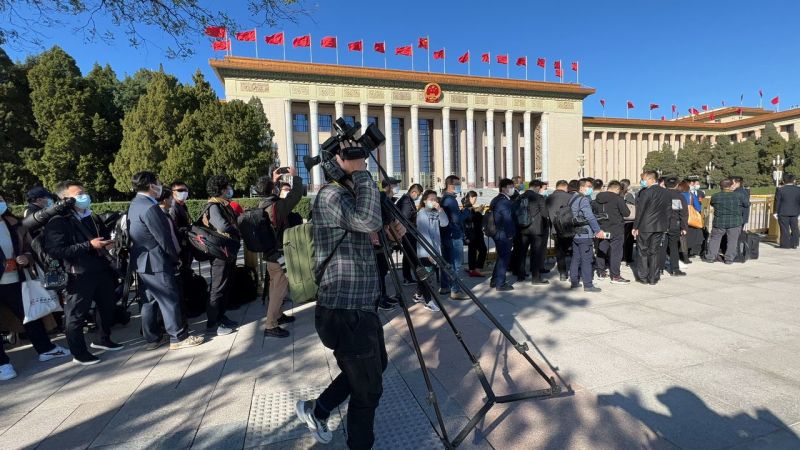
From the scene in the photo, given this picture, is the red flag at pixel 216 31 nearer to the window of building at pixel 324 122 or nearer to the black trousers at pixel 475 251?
the black trousers at pixel 475 251

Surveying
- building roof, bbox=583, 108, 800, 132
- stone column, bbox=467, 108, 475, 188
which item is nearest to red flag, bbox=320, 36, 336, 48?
stone column, bbox=467, 108, 475, 188

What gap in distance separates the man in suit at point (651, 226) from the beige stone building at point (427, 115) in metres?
36.1

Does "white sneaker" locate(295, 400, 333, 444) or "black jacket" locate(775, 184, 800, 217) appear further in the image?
"black jacket" locate(775, 184, 800, 217)

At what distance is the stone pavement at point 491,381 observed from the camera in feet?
8.75

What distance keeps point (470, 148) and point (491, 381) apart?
45.0 meters

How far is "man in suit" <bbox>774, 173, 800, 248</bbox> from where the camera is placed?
335 inches

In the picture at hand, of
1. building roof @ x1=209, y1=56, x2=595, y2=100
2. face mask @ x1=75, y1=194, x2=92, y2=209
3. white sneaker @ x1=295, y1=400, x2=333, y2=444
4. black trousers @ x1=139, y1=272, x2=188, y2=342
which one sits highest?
building roof @ x1=209, y1=56, x2=595, y2=100

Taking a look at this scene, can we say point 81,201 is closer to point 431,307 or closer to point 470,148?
point 431,307

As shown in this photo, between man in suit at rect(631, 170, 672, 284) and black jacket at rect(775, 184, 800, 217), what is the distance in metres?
4.45

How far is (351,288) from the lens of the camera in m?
2.24

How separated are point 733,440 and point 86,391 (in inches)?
200

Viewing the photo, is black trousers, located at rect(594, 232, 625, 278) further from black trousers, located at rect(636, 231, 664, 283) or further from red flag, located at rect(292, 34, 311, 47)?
red flag, located at rect(292, 34, 311, 47)

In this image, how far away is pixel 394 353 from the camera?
4.10 m

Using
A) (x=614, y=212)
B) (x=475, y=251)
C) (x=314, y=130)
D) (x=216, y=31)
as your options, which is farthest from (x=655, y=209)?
(x=314, y=130)
